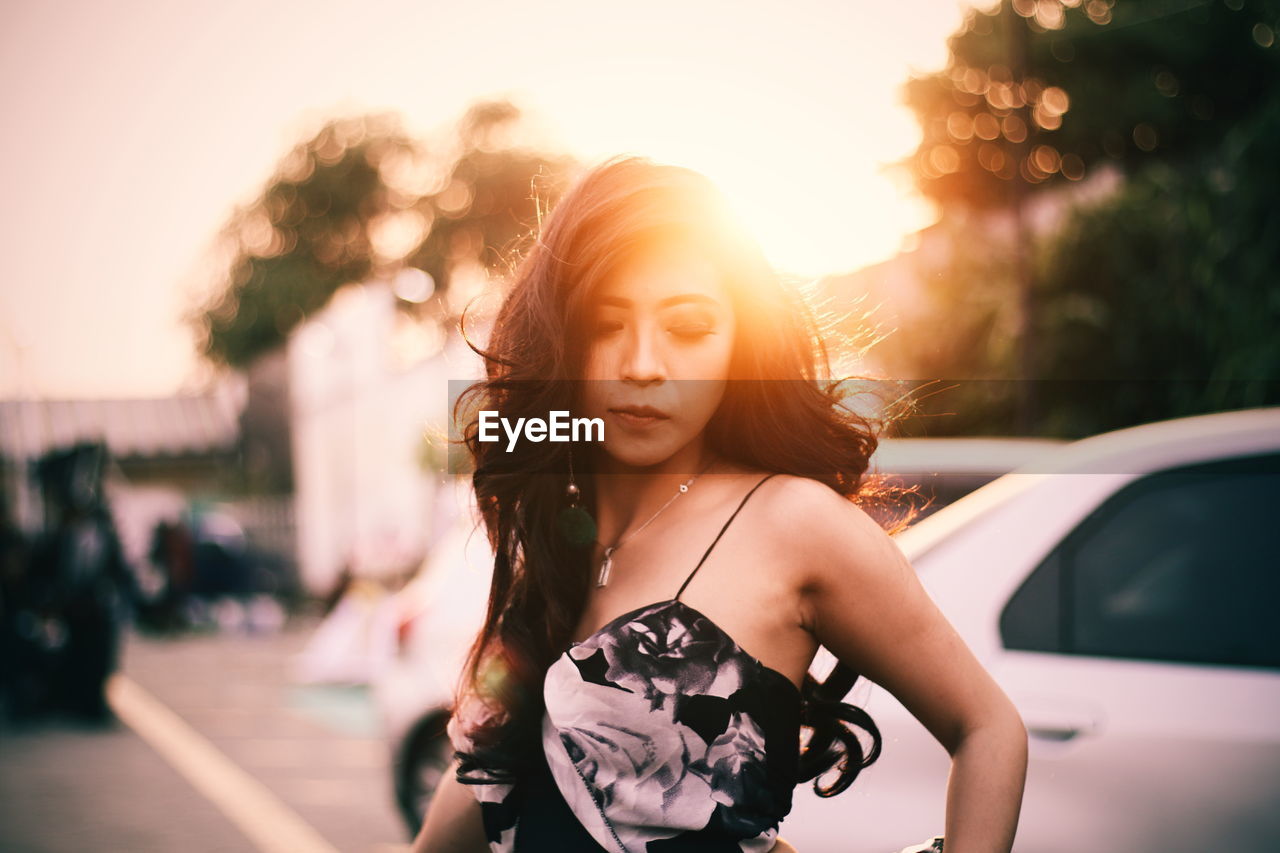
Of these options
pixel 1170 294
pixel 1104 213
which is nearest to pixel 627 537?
pixel 1170 294

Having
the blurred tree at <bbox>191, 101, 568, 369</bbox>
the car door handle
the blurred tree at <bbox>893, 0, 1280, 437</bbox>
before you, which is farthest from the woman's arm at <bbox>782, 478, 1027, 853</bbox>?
the blurred tree at <bbox>191, 101, 568, 369</bbox>

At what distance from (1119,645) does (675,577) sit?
142cm

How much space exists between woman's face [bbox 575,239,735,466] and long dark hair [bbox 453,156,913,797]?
0.08 feet

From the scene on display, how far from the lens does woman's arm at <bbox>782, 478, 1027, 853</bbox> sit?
134 cm

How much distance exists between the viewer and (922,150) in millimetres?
20656

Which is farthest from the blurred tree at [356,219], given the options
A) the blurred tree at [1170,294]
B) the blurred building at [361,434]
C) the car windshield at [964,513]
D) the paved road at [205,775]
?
the car windshield at [964,513]

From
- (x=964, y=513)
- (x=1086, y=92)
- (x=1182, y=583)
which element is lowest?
(x=1182, y=583)

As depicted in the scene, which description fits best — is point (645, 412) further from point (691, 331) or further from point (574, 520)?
point (574, 520)

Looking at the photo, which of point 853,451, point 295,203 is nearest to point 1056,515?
point 853,451

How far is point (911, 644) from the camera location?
1365mm

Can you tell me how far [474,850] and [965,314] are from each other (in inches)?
551

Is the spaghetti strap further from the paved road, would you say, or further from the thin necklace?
the paved road

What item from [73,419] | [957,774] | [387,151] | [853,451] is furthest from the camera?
[387,151]

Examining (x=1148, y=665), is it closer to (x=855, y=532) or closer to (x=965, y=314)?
(x=855, y=532)
